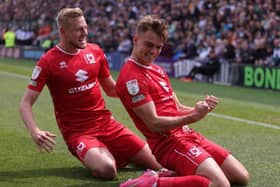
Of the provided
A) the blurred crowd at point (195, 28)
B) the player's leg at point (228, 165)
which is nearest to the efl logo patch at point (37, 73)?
the player's leg at point (228, 165)

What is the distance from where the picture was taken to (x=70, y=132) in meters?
7.50

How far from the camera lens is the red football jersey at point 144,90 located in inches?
234

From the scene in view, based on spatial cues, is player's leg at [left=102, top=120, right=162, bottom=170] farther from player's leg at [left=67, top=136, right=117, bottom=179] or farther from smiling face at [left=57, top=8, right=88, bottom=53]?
smiling face at [left=57, top=8, right=88, bottom=53]

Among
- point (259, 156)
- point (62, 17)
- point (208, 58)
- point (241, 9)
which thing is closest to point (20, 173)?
point (62, 17)

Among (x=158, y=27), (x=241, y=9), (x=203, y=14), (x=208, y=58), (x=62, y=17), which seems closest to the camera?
(x=158, y=27)

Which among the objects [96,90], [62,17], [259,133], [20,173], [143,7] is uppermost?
[62,17]

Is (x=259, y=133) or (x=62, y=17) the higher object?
(x=62, y=17)

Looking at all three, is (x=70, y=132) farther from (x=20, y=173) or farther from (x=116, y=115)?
(x=116, y=115)

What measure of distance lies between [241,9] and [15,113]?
1316cm

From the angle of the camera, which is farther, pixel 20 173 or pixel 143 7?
pixel 143 7

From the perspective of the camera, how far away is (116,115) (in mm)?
12594

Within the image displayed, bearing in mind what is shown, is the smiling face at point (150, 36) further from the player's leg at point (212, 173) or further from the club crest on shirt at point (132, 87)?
the player's leg at point (212, 173)

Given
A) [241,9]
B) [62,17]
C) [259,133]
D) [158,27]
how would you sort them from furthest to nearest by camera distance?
[241,9], [259,133], [62,17], [158,27]

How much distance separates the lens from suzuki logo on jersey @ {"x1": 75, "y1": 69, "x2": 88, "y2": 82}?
24.2 ft
